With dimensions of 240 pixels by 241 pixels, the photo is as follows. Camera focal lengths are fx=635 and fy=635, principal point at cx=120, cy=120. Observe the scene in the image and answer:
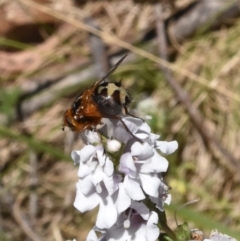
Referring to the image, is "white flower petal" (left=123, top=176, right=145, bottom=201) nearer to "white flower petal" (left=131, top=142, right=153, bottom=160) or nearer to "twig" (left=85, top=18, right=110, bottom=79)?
"white flower petal" (left=131, top=142, right=153, bottom=160)

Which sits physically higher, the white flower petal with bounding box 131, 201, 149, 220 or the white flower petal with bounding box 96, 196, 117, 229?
the white flower petal with bounding box 96, 196, 117, 229

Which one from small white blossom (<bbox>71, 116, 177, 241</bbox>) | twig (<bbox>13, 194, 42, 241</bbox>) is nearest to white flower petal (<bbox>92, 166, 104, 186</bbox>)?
small white blossom (<bbox>71, 116, 177, 241</bbox>)

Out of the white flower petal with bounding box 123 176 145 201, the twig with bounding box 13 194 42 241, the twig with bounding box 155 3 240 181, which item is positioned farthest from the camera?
the twig with bounding box 155 3 240 181

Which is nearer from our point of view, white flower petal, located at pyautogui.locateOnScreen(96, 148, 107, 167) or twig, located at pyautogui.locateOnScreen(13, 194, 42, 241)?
white flower petal, located at pyautogui.locateOnScreen(96, 148, 107, 167)

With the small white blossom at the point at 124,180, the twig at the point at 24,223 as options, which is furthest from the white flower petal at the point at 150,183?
the twig at the point at 24,223

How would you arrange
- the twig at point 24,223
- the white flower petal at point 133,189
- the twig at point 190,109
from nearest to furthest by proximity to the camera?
the white flower petal at point 133,189
the twig at point 24,223
the twig at point 190,109

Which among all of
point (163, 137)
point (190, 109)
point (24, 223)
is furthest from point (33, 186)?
point (190, 109)

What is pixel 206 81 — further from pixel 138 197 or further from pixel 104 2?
pixel 138 197

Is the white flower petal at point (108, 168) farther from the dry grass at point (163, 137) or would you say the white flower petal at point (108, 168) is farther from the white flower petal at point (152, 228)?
the dry grass at point (163, 137)
